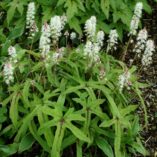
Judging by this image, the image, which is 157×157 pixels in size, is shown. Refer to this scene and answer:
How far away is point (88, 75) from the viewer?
4.35m

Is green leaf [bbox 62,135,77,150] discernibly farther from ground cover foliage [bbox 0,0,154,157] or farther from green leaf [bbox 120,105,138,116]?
green leaf [bbox 120,105,138,116]

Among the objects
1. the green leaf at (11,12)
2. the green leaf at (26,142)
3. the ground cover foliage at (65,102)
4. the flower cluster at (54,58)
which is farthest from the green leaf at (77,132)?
the green leaf at (11,12)

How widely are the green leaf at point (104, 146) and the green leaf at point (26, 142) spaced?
1.82 feet

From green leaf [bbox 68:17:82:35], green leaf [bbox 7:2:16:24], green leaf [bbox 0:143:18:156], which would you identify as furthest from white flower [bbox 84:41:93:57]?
green leaf [bbox 7:2:16:24]

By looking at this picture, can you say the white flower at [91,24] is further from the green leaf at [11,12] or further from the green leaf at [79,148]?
the green leaf at [11,12]

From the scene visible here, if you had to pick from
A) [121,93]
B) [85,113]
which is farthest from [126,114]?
[85,113]

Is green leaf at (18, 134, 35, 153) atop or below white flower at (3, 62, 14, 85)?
below

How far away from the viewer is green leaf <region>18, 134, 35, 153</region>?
12.9 feet

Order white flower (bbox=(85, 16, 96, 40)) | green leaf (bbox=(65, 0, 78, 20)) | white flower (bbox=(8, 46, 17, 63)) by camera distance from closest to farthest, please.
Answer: white flower (bbox=(8, 46, 17, 63)), white flower (bbox=(85, 16, 96, 40)), green leaf (bbox=(65, 0, 78, 20))

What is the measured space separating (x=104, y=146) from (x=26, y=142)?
2.16ft

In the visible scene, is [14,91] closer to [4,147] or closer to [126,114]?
[4,147]

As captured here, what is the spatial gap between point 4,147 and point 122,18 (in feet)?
7.32

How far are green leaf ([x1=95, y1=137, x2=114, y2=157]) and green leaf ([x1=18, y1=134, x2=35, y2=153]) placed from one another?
0.55 m

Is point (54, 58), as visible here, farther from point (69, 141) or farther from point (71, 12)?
point (71, 12)
